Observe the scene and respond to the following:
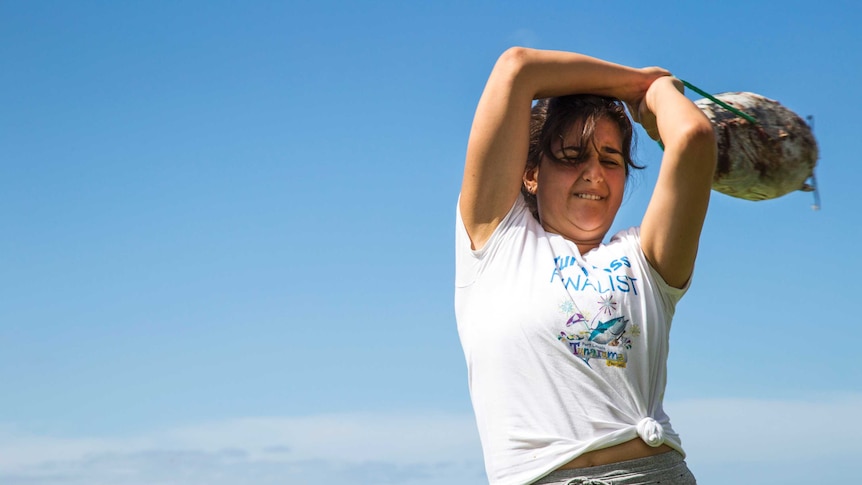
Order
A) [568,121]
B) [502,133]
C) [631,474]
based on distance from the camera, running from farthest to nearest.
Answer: [568,121]
[502,133]
[631,474]

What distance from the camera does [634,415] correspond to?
8.73ft

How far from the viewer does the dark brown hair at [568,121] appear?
303 cm

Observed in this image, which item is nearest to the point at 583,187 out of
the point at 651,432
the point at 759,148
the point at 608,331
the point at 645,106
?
the point at 645,106

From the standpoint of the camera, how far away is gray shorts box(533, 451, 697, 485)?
257 cm

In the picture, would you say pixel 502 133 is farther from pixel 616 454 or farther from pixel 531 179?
pixel 616 454

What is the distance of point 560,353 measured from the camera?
2.63 meters

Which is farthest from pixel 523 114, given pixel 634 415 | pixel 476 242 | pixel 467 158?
pixel 634 415

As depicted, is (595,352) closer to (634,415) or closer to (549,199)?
(634,415)

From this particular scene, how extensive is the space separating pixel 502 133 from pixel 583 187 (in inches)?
12.5

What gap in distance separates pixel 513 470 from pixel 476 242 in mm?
703

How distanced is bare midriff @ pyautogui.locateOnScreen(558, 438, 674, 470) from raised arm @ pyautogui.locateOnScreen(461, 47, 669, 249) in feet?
2.34

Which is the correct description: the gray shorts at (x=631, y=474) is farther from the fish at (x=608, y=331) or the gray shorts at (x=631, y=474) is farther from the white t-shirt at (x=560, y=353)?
the fish at (x=608, y=331)

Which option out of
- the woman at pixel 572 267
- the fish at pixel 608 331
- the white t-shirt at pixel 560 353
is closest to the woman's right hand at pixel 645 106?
the woman at pixel 572 267

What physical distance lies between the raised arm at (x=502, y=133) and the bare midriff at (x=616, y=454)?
2.34 feet
